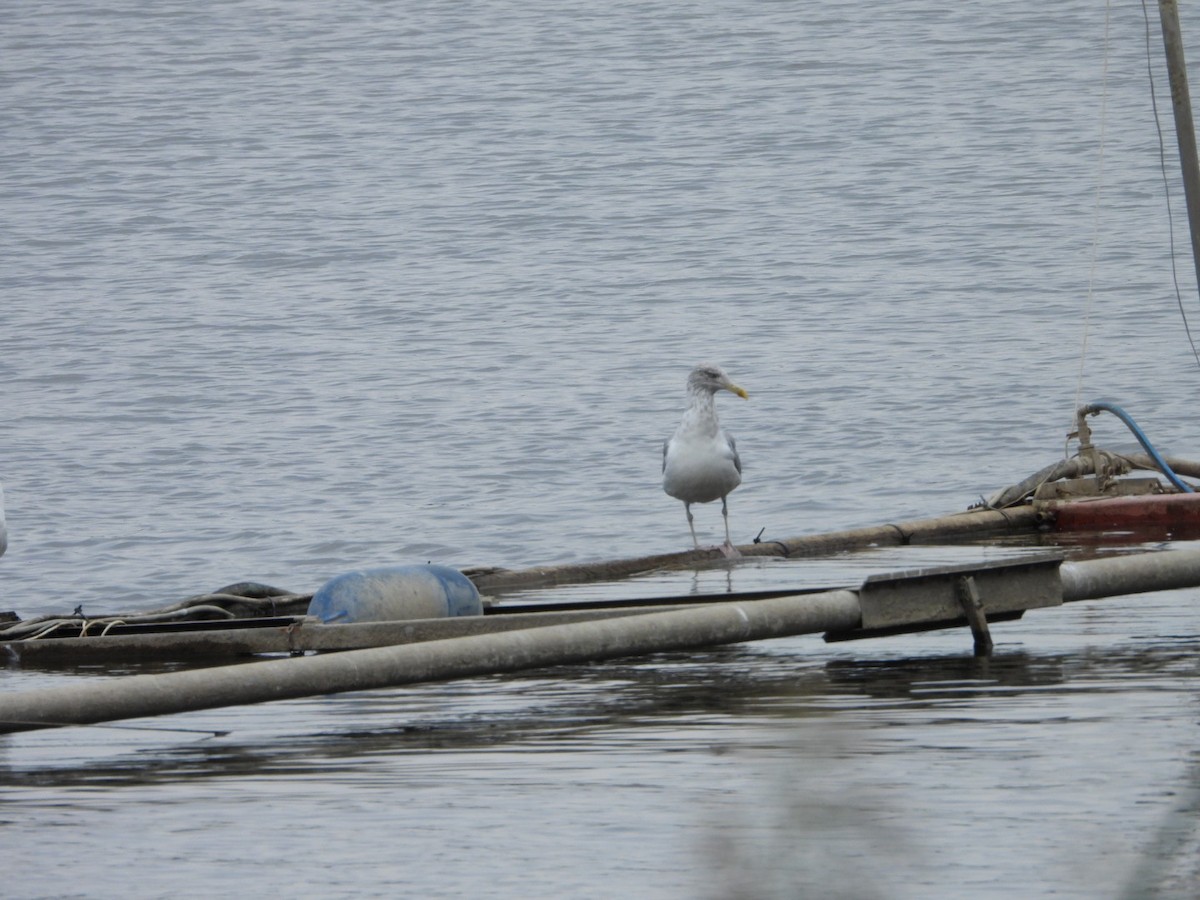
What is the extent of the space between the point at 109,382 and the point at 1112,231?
66.3 feet

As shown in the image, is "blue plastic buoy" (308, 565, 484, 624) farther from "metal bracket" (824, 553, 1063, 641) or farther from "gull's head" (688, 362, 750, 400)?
"gull's head" (688, 362, 750, 400)

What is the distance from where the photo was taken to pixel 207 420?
29312 millimetres

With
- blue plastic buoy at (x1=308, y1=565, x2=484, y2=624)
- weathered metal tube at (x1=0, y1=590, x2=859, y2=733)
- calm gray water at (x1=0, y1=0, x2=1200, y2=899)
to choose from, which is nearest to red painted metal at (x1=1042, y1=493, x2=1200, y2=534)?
calm gray water at (x1=0, y1=0, x2=1200, y2=899)

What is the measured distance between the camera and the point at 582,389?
30359 millimetres

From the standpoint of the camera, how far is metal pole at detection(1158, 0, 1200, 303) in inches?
551

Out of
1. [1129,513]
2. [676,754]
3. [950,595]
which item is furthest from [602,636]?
[1129,513]

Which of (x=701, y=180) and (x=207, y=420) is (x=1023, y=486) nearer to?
(x=207, y=420)

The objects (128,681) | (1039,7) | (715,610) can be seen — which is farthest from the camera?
(1039,7)

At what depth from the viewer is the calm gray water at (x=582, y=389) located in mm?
4773

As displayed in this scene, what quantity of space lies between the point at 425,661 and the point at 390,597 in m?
1.91

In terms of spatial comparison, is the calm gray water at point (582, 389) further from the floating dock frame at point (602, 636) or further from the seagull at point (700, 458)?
the seagull at point (700, 458)

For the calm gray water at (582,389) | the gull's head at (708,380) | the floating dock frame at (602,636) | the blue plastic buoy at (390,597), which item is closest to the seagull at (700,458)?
the gull's head at (708,380)

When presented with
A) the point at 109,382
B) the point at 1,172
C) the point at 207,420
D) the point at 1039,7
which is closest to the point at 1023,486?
the point at 207,420

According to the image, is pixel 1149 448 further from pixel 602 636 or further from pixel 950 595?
pixel 602 636
